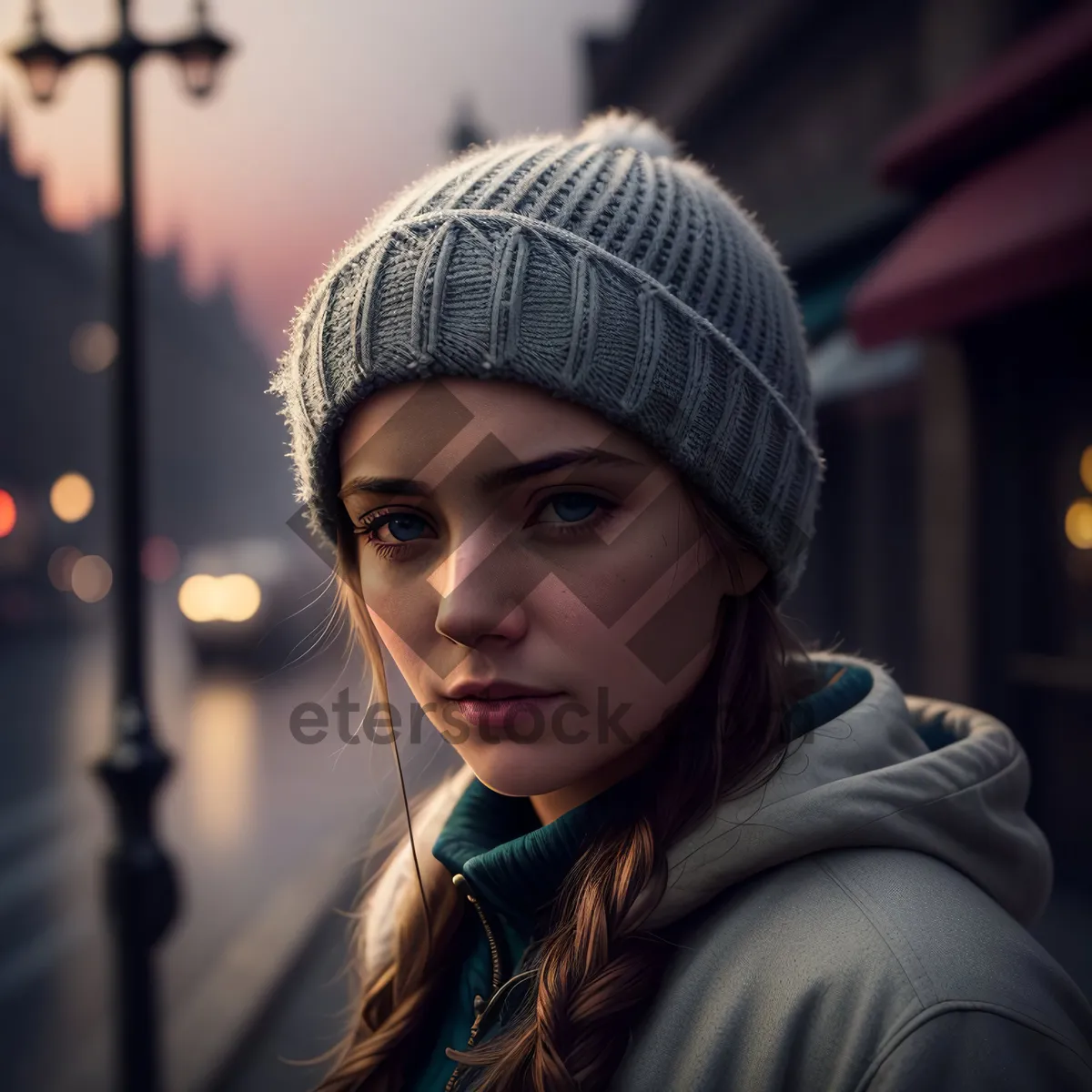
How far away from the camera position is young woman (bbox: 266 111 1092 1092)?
A: 110cm

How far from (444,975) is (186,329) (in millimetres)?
53468

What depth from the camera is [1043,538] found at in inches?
214

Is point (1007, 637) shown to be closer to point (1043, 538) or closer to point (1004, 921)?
point (1043, 538)

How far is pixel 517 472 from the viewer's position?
131cm

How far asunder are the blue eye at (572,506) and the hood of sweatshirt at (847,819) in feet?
1.51

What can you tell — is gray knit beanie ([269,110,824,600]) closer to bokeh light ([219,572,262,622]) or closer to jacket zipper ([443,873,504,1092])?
jacket zipper ([443,873,504,1092])

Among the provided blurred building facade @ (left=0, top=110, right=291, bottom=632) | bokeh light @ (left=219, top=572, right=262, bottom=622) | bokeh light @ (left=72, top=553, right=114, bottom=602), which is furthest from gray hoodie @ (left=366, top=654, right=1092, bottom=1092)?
bokeh light @ (left=72, top=553, right=114, bottom=602)

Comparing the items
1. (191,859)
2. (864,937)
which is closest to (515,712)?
(864,937)

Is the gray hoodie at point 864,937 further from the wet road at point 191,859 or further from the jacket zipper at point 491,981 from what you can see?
the wet road at point 191,859

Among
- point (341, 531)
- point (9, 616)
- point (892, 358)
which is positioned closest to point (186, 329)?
point (9, 616)

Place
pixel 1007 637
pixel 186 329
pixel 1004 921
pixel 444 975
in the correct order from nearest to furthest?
pixel 1004 921 < pixel 444 975 < pixel 1007 637 < pixel 186 329

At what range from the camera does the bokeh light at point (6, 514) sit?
25375 millimetres

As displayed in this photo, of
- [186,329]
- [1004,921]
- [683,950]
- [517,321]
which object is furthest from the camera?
[186,329]

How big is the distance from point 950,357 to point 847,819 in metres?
5.27
